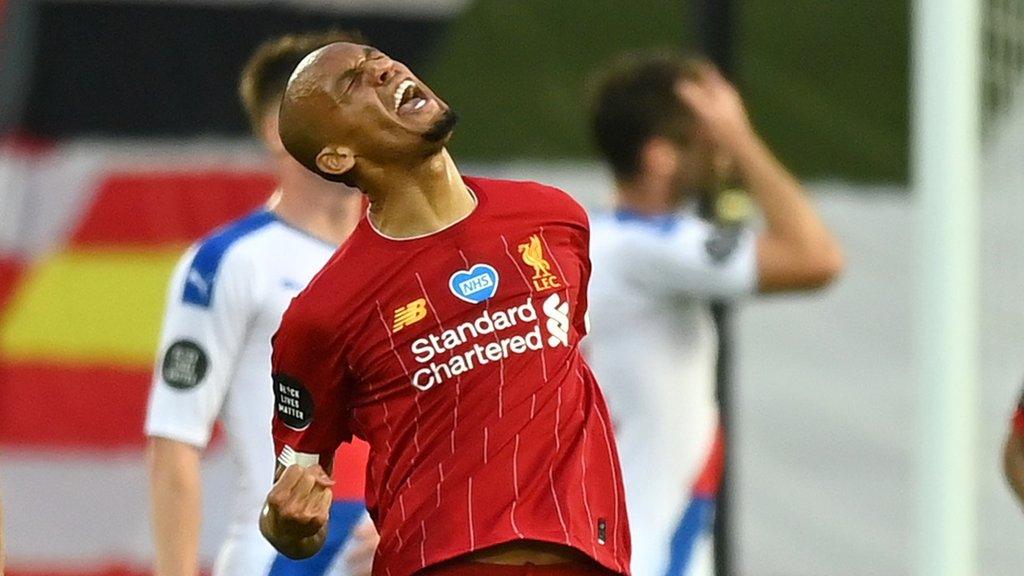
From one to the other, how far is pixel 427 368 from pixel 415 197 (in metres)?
0.24

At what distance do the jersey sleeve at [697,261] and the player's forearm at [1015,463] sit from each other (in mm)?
749

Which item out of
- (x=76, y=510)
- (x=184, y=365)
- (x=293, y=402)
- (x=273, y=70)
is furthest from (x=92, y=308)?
(x=293, y=402)

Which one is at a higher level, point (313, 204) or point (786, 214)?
point (313, 204)

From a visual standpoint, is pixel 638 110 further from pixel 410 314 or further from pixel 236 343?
pixel 410 314

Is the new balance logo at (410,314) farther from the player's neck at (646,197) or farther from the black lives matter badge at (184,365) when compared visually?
the player's neck at (646,197)

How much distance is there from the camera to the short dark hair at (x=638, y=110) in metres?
4.55

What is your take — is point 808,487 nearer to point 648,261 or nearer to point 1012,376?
point 1012,376

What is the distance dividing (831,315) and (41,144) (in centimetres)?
311

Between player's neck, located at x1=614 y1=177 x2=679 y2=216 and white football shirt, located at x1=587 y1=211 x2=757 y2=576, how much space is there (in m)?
0.17

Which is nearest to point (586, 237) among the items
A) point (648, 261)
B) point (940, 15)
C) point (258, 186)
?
point (648, 261)

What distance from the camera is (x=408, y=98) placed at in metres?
2.71

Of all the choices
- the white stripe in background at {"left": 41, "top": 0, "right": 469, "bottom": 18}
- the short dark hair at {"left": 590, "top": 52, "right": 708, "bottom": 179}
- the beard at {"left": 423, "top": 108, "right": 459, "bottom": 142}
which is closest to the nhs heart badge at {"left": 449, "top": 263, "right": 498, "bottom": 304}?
the beard at {"left": 423, "top": 108, "right": 459, "bottom": 142}

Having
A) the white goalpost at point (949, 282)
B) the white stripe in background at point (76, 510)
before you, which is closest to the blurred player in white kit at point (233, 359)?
the white goalpost at point (949, 282)

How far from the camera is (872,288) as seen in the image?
7781 millimetres
